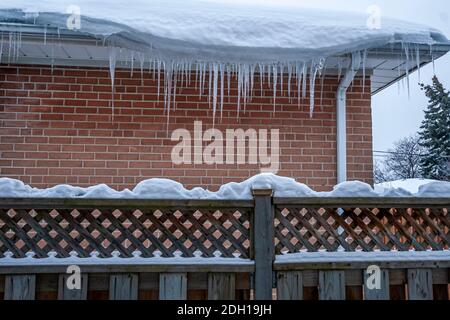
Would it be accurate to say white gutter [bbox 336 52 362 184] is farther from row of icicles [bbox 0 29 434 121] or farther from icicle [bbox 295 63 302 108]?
icicle [bbox 295 63 302 108]

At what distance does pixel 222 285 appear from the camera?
291cm

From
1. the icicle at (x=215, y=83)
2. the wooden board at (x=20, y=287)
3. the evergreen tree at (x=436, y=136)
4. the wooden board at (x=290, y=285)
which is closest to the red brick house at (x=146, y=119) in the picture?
the icicle at (x=215, y=83)

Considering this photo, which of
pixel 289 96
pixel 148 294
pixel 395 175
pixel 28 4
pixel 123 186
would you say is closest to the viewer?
pixel 148 294

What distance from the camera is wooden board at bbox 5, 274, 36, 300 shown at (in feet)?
9.14

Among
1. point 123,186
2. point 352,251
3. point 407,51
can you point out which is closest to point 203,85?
point 123,186

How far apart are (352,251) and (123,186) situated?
8.28 ft

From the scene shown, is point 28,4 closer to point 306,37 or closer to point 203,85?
point 203,85

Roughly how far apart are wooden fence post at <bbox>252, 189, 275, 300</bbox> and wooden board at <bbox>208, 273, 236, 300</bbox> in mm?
181

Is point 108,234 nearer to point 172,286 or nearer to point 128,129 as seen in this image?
point 172,286

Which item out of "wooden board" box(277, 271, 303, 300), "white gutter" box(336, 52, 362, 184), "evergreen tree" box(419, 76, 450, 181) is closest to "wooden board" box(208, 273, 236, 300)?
"wooden board" box(277, 271, 303, 300)

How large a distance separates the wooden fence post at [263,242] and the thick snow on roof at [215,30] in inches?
61.8

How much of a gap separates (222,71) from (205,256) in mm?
1958

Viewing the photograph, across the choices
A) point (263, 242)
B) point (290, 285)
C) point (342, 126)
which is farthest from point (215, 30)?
point (290, 285)

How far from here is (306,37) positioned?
383cm
